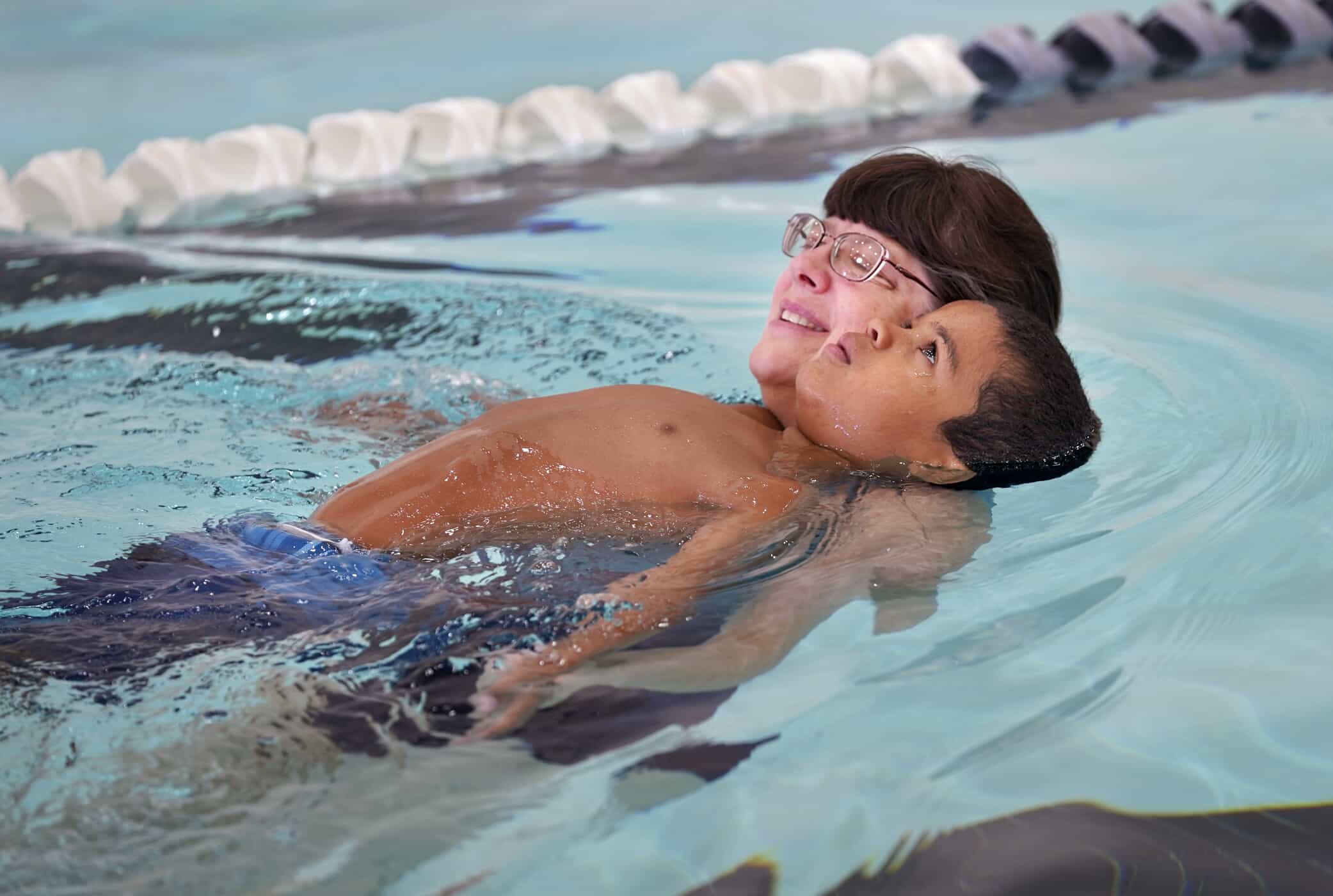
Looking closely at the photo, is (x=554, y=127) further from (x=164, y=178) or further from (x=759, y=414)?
(x=759, y=414)

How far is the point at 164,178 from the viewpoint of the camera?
6.33m

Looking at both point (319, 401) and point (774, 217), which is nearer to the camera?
point (319, 401)

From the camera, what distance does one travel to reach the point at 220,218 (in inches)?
232

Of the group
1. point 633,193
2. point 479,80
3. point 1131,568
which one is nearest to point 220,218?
point 633,193

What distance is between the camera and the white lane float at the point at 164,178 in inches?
244

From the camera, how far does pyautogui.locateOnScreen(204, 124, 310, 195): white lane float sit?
646cm

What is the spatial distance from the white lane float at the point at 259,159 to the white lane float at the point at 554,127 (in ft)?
3.56

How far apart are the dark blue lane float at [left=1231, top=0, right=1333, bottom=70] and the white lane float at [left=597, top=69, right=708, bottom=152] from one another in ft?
10.8

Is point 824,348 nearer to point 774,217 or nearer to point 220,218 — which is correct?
point 774,217

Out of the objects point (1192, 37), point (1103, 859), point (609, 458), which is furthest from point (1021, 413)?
point (1192, 37)

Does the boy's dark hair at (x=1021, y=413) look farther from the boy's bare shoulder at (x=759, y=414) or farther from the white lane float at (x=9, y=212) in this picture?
the white lane float at (x=9, y=212)

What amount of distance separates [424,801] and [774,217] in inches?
156

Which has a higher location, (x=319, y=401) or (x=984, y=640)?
(x=319, y=401)

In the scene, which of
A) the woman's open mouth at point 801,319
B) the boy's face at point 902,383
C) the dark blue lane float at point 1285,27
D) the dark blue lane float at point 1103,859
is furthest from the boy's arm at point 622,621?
the dark blue lane float at point 1285,27
